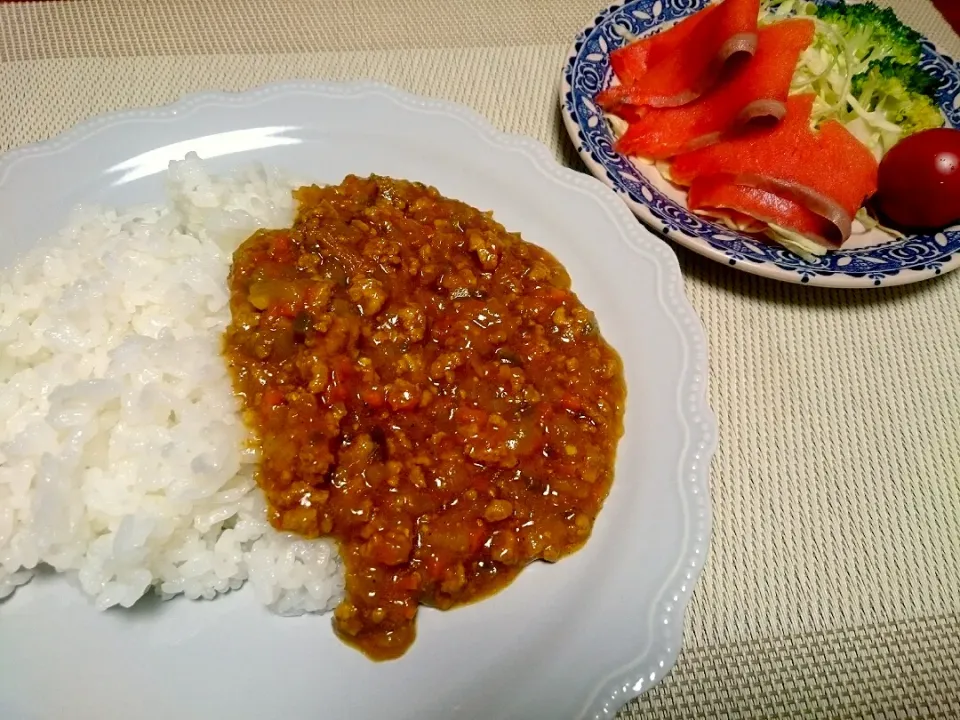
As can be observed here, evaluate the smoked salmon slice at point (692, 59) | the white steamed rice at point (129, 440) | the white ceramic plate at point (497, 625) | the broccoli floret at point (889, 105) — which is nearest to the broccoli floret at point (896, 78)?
the broccoli floret at point (889, 105)

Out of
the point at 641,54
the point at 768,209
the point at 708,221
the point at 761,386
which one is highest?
the point at 641,54

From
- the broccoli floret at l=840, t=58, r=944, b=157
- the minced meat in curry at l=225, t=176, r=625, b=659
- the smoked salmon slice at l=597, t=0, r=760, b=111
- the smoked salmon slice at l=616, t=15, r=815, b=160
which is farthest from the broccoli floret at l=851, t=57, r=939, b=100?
the minced meat in curry at l=225, t=176, r=625, b=659

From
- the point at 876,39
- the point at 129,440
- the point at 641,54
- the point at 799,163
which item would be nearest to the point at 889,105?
the point at 876,39

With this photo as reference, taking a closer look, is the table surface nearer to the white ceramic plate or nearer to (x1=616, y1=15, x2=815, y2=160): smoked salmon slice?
the white ceramic plate

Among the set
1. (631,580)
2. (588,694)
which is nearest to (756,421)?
(631,580)

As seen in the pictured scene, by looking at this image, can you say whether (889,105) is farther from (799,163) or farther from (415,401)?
(415,401)

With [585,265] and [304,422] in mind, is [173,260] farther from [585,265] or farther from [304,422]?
[585,265]
